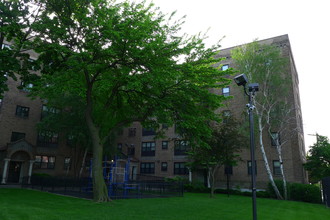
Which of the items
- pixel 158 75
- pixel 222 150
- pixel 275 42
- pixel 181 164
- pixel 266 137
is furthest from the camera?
pixel 181 164

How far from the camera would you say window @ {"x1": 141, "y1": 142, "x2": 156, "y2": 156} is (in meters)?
41.9

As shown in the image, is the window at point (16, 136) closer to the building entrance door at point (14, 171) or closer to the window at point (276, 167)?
the building entrance door at point (14, 171)

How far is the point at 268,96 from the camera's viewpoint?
29.6 m

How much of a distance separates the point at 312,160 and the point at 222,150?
1090cm

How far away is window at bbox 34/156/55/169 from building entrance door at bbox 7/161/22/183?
2.08 metres

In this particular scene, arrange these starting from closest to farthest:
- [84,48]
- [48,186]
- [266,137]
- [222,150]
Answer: [84,48]
[48,186]
[222,150]
[266,137]

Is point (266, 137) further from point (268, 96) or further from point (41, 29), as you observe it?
point (41, 29)

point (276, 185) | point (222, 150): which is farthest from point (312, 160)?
point (222, 150)

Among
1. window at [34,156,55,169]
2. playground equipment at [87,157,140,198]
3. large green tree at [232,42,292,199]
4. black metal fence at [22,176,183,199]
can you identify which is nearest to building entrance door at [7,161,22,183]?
window at [34,156,55,169]

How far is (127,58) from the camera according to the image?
1492cm

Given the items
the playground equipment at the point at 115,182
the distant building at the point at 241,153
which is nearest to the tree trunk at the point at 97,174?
the playground equipment at the point at 115,182

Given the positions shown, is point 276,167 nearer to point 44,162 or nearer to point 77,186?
point 77,186

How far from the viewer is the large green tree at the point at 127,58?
13.6m

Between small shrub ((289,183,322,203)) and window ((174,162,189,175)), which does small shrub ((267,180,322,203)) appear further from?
window ((174,162,189,175))
